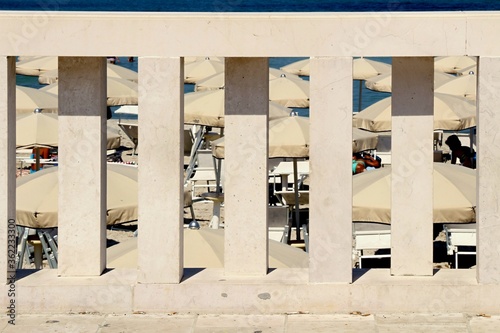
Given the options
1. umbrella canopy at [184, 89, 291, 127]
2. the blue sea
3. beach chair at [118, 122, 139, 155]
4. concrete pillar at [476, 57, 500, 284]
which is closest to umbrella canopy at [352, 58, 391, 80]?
beach chair at [118, 122, 139, 155]

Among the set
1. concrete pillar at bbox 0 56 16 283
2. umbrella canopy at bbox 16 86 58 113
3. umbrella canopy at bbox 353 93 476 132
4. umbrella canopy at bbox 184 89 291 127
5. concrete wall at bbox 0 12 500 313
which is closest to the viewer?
concrete wall at bbox 0 12 500 313

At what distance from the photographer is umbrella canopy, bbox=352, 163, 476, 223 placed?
8.88 meters

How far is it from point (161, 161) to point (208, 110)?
34.8 ft

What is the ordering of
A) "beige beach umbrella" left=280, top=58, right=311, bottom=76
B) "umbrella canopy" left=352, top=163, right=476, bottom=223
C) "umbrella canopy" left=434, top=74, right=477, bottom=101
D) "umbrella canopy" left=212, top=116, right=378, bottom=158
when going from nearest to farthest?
"umbrella canopy" left=352, top=163, right=476, bottom=223, "umbrella canopy" left=212, top=116, right=378, bottom=158, "umbrella canopy" left=434, top=74, right=477, bottom=101, "beige beach umbrella" left=280, top=58, right=311, bottom=76

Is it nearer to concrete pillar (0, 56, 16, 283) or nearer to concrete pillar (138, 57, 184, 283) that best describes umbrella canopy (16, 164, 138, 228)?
concrete pillar (0, 56, 16, 283)

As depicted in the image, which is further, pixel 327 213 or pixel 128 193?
pixel 128 193

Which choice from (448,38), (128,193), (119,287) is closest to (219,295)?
(119,287)

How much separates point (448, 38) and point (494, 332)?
135cm

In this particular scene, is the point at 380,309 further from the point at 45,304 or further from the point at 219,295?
the point at 45,304

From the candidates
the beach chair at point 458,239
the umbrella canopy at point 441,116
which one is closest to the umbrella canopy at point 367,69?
the umbrella canopy at point 441,116

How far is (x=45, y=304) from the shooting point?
5301 millimetres

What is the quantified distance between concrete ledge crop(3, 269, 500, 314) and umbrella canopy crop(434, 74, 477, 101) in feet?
43.3

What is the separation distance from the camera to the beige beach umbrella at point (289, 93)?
18844 mm

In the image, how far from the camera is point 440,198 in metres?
9.03
